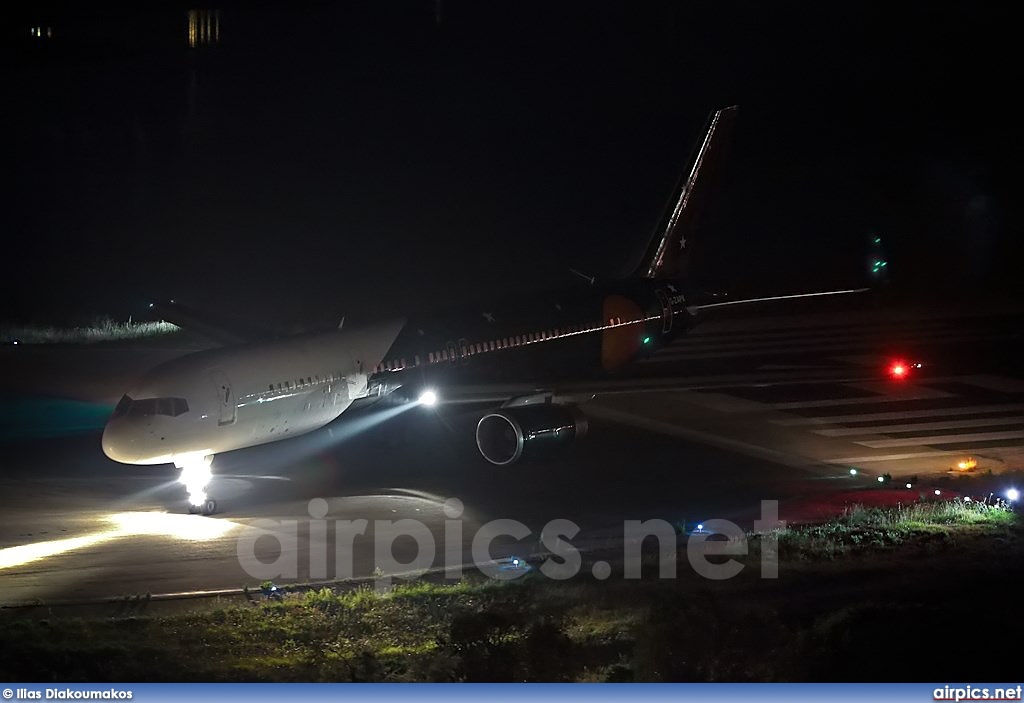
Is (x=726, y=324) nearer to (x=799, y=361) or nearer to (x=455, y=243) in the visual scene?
(x=799, y=361)

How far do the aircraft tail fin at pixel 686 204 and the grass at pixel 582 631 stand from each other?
1952 centimetres

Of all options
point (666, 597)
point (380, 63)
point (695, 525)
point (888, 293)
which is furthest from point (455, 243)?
point (666, 597)

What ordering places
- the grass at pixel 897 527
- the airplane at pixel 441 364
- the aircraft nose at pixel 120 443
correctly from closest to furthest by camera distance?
the grass at pixel 897 527, the aircraft nose at pixel 120 443, the airplane at pixel 441 364

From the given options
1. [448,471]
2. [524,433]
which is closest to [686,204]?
[524,433]

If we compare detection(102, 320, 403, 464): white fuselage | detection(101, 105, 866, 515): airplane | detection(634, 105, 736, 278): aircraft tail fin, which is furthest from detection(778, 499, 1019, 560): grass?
detection(634, 105, 736, 278): aircraft tail fin

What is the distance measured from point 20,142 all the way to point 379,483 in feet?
245

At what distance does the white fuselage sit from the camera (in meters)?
24.1

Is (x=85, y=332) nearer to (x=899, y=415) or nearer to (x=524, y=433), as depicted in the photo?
(x=524, y=433)

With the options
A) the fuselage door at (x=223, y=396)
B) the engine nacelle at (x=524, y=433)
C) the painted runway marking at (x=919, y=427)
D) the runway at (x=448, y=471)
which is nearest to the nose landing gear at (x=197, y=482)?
the runway at (x=448, y=471)

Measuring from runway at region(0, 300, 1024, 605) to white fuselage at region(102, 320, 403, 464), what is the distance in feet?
3.99

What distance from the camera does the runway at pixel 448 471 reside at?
21.3m

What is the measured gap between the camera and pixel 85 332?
5319 cm

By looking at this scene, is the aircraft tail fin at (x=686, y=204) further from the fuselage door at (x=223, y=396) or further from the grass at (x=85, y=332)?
the grass at (x=85, y=332)

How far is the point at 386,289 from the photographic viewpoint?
69.6m
